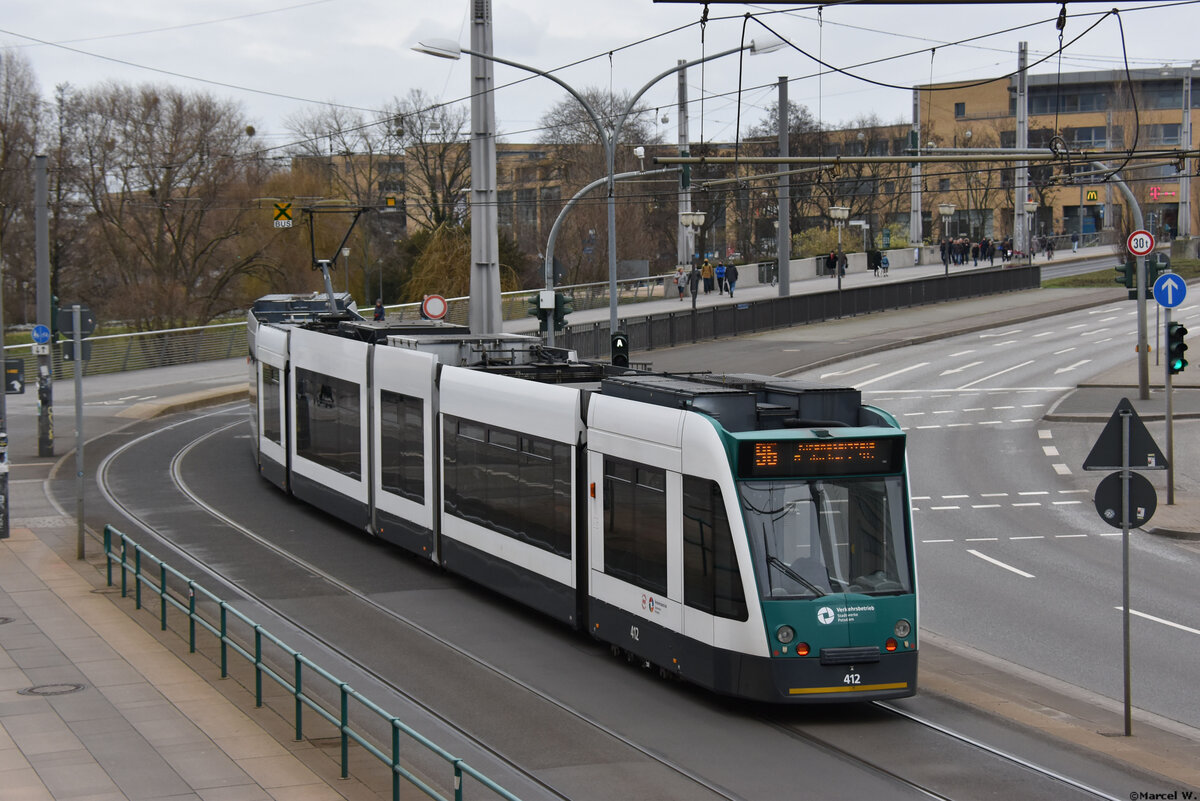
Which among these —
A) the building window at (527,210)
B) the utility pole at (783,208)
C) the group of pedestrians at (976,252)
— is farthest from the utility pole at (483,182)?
the building window at (527,210)

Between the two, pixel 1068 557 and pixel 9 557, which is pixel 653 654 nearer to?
pixel 1068 557

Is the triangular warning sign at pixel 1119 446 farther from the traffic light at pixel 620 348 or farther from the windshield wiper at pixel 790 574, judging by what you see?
the traffic light at pixel 620 348

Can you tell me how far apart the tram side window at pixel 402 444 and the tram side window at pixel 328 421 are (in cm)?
106

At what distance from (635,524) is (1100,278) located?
5950cm

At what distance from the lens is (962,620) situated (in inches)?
643

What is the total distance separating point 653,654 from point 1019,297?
173ft

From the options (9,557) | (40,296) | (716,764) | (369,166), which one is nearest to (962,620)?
(716,764)

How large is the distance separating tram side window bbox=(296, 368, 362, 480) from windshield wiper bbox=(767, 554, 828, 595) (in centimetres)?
975

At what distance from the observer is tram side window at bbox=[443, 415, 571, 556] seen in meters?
14.2

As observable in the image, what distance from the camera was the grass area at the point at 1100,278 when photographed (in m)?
65.4

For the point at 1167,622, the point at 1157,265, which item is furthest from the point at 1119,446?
the point at 1157,265

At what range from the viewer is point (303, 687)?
42.3 feet

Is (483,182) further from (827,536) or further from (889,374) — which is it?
(889,374)

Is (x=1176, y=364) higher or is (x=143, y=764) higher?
(x=1176, y=364)
